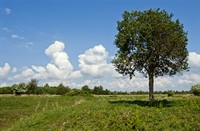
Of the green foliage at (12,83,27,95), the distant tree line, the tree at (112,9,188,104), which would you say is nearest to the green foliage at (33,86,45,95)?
the distant tree line

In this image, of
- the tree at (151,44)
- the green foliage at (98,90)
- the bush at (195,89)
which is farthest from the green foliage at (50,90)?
the tree at (151,44)

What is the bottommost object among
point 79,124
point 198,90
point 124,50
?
point 79,124

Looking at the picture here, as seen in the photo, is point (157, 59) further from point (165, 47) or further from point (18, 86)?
point (18, 86)

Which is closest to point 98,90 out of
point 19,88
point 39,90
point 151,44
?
point 39,90

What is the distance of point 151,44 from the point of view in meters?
35.1

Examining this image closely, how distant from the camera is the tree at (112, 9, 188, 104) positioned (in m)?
35.1

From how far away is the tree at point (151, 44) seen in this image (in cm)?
3509

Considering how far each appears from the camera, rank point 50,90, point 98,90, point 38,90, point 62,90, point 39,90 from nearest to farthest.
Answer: point 38,90
point 39,90
point 62,90
point 50,90
point 98,90

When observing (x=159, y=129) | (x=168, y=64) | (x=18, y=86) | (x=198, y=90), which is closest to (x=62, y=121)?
(x=159, y=129)

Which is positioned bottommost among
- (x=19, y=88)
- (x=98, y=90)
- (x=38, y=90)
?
(x=38, y=90)

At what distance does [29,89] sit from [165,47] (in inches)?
2821

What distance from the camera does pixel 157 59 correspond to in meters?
35.9

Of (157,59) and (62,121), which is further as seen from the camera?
(157,59)

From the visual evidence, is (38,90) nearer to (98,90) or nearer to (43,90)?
(43,90)
